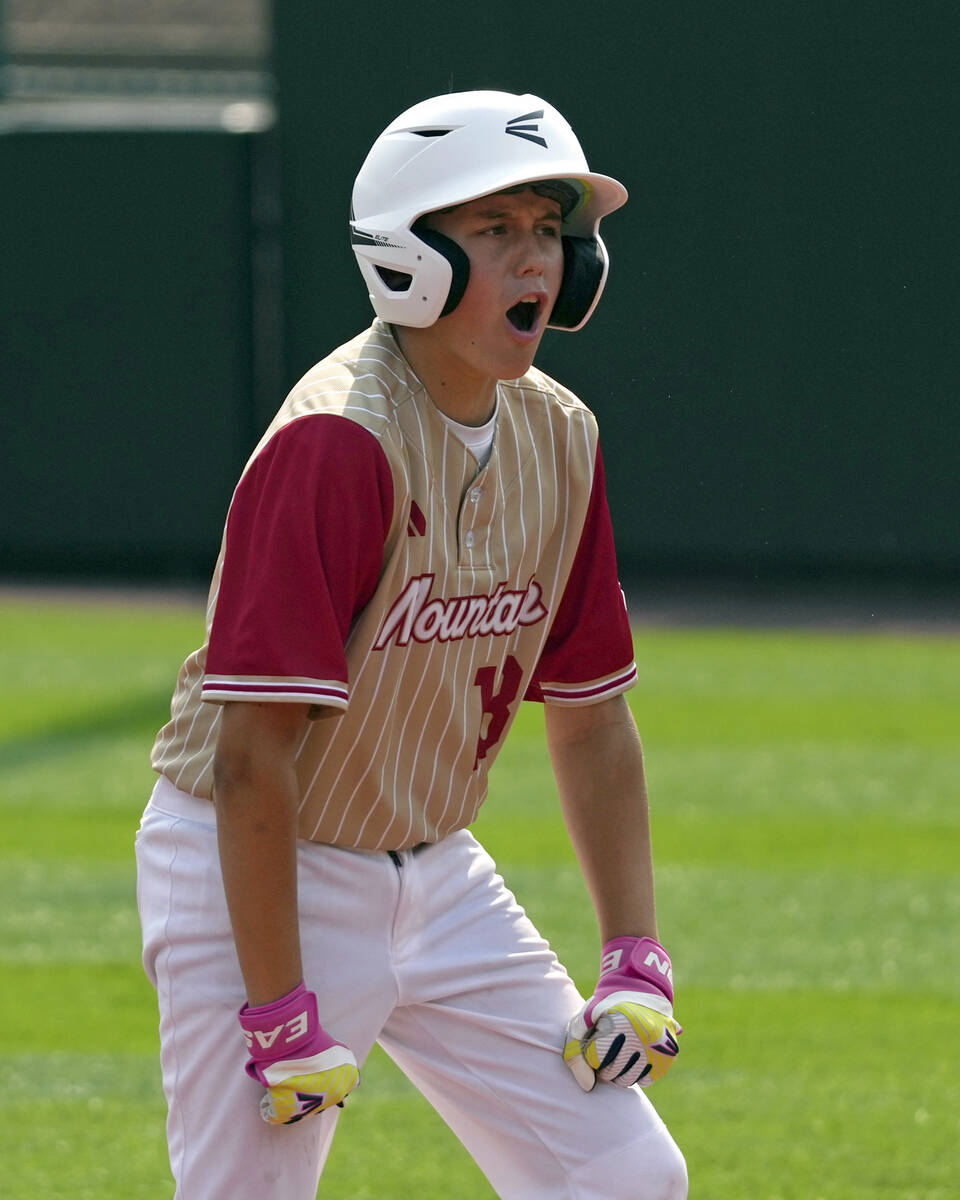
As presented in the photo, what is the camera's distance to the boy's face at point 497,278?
250cm

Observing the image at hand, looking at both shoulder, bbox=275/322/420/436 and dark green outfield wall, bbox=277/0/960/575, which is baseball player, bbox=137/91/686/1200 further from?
dark green outfield wall, bbox=277/0/960/575

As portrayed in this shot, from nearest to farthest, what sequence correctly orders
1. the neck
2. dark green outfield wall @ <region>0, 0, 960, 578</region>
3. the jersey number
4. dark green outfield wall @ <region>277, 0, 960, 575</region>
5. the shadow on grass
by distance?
the neck, the jersey number, the shadow on grass, dark green outfield wall @ <region>277, 0, 960, 575</region>, dark green outfield wall @ <region>0, 0, 960, 578</region>

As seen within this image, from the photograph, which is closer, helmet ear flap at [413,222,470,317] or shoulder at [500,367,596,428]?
helmet ear flap at [413,222,470,317]

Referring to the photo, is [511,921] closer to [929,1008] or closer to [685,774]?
[929,1008]

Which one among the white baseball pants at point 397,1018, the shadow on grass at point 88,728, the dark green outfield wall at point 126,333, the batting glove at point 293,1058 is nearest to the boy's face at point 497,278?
the white baseball pants at point 397,1018

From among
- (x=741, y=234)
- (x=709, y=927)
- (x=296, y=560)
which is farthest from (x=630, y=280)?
(x=296, y=560)

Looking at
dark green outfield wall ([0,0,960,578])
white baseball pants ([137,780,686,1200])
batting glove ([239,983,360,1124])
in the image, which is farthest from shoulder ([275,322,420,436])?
dark green outfield wall ([0,0,960,578])

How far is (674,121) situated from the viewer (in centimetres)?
1262

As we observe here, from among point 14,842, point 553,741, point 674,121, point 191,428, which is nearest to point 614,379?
point 674,121

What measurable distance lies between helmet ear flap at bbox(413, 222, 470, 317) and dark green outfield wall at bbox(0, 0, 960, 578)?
8.39 metres

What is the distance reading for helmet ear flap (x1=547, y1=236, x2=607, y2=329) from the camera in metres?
2.64

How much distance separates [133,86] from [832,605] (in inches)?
261

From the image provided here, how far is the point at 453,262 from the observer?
246 cm

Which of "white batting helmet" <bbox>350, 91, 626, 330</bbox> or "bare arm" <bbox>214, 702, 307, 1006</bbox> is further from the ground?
"white batting helmet" <bbox>350, 91, 626, 330</bbox>
